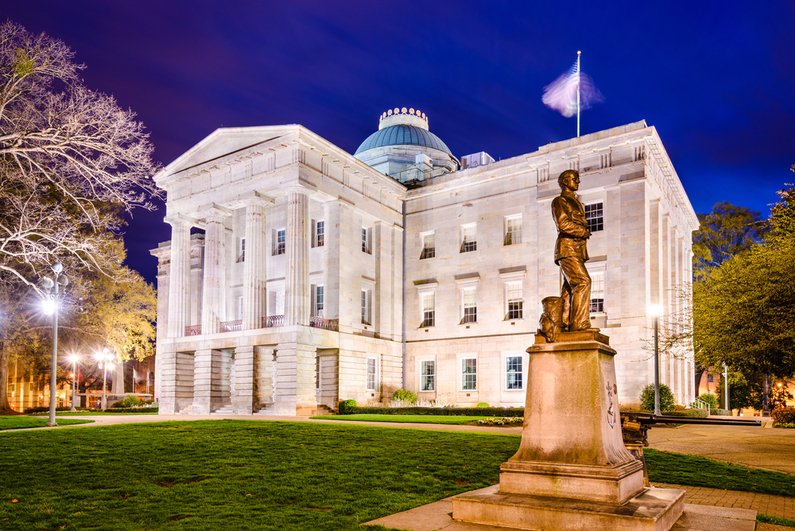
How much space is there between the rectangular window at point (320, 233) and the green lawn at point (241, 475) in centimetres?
2511

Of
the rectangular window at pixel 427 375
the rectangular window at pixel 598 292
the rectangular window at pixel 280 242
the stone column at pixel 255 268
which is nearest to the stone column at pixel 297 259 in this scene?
the stone column at pixel 255 268

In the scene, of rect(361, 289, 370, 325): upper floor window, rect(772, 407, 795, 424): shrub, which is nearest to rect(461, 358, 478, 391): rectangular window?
rect(361, 289, 370, 325): upper floor window

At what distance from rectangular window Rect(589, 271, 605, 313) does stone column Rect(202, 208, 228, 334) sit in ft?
82.8

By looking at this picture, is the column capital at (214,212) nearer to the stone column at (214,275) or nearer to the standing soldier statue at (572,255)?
the stone column at (214,275)

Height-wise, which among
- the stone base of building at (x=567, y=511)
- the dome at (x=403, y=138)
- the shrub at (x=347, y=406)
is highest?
→ the dome at (x=403, y=138)

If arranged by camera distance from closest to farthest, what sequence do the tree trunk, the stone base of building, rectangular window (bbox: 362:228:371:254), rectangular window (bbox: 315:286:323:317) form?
the stone base of building → the tree trunk → rectangular window (bbox: 315:286:323:317) → rectangular window (bbox: 362:228:371:254)

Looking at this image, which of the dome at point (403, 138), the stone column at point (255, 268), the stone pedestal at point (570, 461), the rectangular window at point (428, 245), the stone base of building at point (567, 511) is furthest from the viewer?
the dome at point (403, 138)

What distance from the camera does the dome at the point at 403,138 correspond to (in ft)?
206

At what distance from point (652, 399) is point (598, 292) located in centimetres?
731

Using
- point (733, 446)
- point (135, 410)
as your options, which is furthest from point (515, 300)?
point (135, 410)

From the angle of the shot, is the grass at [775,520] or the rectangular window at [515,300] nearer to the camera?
the grass at [775,520]

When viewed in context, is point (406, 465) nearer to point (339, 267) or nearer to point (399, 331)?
point (339, 267)

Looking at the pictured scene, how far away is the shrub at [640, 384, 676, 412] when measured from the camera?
113 feet

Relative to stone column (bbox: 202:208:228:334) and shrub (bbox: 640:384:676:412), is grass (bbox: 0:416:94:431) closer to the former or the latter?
→ stone column (bbox: 202:208:228:334)
